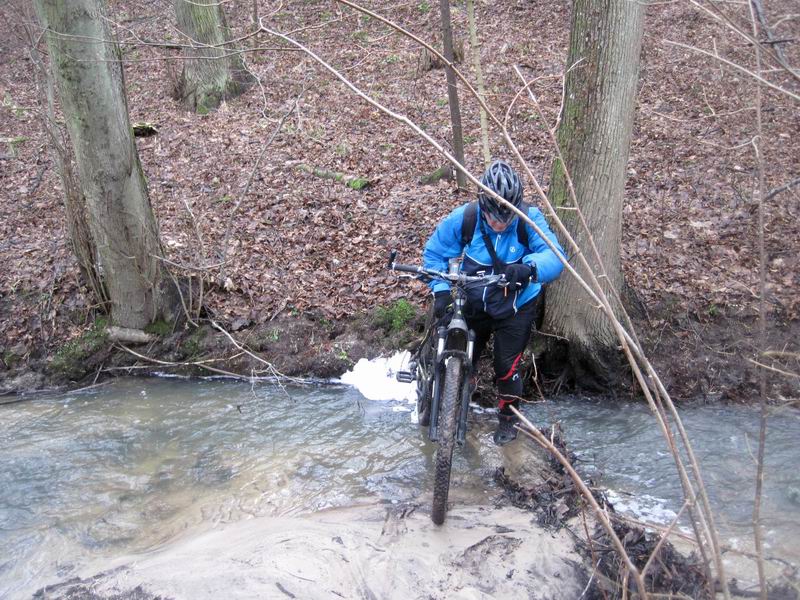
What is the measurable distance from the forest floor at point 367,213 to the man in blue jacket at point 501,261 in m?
0.82

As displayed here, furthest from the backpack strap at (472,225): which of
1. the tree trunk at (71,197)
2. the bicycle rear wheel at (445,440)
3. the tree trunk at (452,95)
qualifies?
the tree trunk at (71,197)

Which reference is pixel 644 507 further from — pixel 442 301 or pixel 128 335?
pixel 128 335

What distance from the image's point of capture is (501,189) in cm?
450

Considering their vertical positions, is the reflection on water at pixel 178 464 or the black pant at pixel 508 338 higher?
the black pant at pixel 508 338

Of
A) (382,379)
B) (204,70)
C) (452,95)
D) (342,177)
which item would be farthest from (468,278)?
(204,70)

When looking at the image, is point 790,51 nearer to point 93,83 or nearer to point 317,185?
point 317,185

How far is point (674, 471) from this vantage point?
5184 millimetres

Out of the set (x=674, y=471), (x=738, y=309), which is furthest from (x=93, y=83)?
(x=738, y=309)

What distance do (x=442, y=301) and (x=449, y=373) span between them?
2.15ft

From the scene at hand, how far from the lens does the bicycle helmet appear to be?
4.51m

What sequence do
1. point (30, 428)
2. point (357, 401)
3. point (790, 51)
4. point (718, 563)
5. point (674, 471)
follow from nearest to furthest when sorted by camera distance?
point (718, 563) → point (674, 471) → point (30, 428) → point (357, 401) → point (790, 51)

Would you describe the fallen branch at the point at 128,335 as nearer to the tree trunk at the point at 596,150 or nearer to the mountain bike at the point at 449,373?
the mountain bike at the point at 449,373

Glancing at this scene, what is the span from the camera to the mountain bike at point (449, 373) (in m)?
4.38

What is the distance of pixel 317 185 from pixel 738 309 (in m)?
5.95
